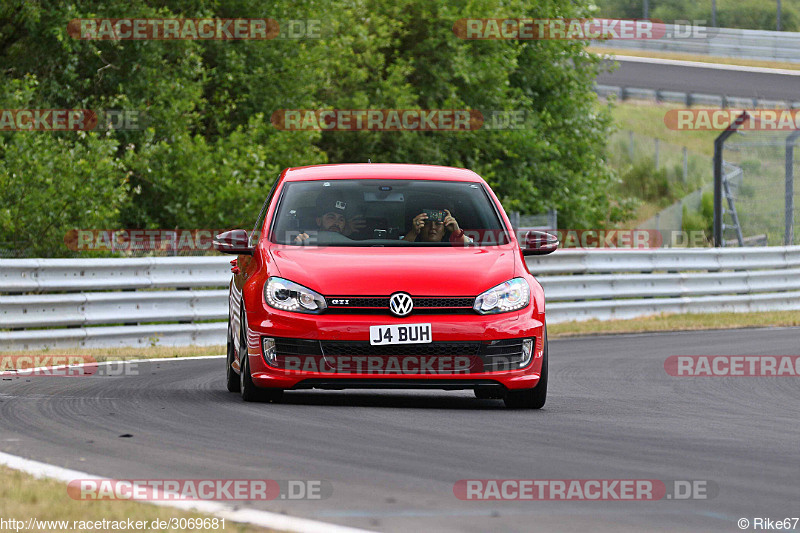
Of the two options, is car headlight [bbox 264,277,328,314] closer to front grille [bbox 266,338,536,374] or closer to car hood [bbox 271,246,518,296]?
car hood [bbox 271,246,518,296]

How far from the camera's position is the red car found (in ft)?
27.0

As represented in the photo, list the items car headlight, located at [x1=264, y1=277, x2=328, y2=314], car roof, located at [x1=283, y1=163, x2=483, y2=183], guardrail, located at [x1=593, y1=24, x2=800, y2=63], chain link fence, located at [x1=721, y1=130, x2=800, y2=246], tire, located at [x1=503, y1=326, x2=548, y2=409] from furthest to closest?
guardrail, located at [x1=593, y1=24, x2=800, y2=63], chain link fence, located at [x1=721, y1=130, x2=800, y2=246], car roof, located at [x1=283, y1=163, x2=483, y2=183], tire, located at [x1=503, y1=326, x2=548, y2=409], car headlight, located at [x1=264, y1=277, x2=328, y2=314]

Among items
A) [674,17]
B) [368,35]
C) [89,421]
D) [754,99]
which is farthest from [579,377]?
[674,17]

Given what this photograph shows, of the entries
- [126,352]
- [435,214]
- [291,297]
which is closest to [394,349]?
[291,297]

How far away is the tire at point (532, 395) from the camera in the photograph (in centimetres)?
866

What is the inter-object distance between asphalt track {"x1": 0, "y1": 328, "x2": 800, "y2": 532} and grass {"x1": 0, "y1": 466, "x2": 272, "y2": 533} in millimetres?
381

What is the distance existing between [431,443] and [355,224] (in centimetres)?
268

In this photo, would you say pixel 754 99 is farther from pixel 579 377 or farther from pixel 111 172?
pixel 579 377

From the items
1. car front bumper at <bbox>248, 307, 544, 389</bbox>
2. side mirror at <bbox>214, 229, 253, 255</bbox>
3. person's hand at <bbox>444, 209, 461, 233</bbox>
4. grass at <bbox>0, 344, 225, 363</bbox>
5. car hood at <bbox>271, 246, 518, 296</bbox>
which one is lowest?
grass at <bbox>0, 344, 225, 363</bbox>

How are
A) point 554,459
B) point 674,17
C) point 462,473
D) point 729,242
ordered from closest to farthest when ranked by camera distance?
1. point 462,473
2. point 554,459
3. point 729,242
4. point 674,17

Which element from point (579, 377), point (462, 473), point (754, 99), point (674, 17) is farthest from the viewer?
point (674, 17)

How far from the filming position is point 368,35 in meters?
28.3

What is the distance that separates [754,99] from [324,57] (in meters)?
22.0

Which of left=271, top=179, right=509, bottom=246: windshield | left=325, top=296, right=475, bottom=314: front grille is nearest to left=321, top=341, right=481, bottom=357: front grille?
left=325, top=296, right=475, bottom=314: front grille
